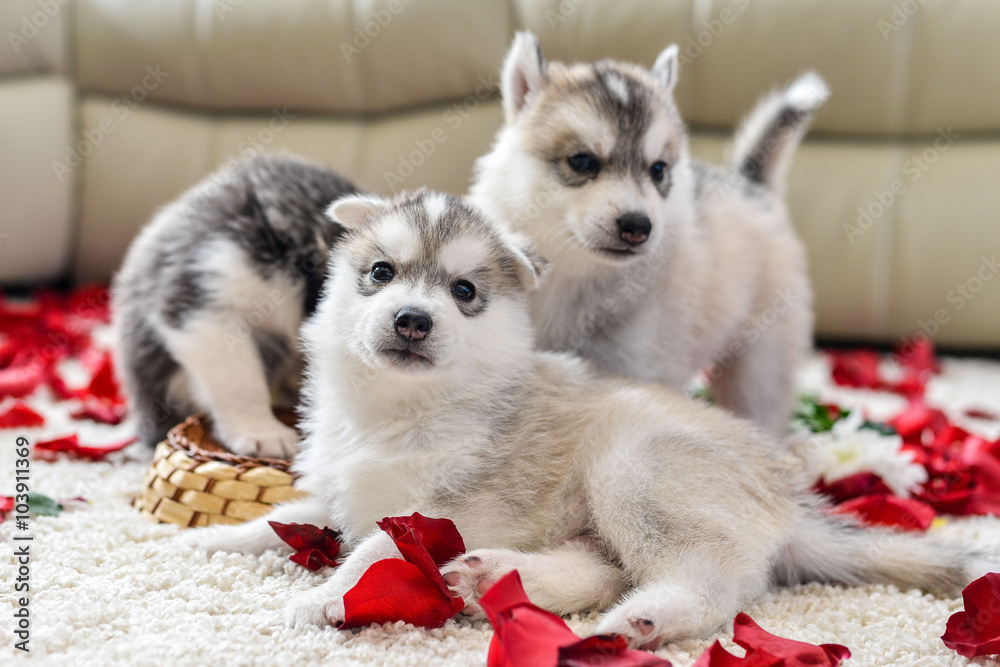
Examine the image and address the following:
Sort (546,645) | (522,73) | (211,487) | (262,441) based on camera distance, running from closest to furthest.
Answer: (546,645) < (211,487) < (262,441) < (522,73)

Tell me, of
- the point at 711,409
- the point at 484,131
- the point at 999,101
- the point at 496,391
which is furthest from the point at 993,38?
the point at 496,391

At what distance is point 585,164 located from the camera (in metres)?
1.77

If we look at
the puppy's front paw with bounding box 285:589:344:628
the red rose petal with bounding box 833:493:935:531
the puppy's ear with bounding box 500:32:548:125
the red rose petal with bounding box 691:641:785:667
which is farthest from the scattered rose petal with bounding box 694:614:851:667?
the puppy's ear with bounding box 500:32:548:125

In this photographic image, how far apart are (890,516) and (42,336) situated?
98.8 inches

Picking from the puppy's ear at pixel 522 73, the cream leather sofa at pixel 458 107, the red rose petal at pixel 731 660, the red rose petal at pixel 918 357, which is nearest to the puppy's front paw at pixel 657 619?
the red rose petal at pixel 731 660

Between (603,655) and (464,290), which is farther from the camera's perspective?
(464,290)

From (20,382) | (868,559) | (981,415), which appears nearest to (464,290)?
(868,559)

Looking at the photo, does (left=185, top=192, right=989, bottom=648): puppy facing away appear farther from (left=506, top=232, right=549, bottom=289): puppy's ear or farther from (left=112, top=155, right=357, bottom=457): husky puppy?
(left=112, top=155, right=357, bottom=457): husky puppy

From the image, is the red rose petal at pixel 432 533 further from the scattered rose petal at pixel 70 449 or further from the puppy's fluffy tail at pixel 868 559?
the scattered rose petal at pixel 70 449

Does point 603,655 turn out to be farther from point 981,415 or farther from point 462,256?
point 981,415

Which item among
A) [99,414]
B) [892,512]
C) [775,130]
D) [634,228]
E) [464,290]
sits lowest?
[99,414]

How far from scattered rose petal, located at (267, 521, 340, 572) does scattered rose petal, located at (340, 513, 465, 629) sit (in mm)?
227

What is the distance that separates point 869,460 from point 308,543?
1.16 m

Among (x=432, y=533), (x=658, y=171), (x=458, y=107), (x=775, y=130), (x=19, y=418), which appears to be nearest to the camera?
(x=432, y=533)
